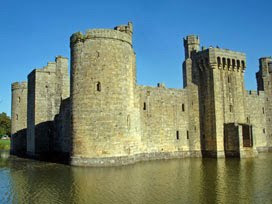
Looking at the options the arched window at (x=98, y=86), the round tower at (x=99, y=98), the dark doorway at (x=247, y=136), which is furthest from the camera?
the dark doorway at (x=247, y=136)

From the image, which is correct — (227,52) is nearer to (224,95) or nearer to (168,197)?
(224,95)

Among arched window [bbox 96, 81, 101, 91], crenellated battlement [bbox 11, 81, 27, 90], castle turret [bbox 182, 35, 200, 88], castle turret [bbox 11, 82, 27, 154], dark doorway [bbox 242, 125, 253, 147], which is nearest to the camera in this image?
arched window [bbox 96, 81, 101, 91]

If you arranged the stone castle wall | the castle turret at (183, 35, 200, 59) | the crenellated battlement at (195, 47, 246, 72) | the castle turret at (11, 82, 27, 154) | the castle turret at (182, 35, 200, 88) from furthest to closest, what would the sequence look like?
the castle turret at (11, 82, 27, 154)
the castle turret at (183, 35, 200, 59)
the castle turret at (182, 35, 200, 88)
the crenellated battlement at (195, 47, 246, 72)
the stone castle wall

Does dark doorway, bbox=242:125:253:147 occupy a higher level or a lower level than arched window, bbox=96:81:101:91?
lower

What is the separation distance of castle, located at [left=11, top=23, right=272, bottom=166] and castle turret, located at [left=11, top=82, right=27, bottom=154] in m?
0.18

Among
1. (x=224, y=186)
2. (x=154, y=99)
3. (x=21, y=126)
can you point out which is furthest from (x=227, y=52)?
(x=21, y=126)

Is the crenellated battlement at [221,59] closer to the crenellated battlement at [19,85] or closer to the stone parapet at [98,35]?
the stone parapet at [98,35]

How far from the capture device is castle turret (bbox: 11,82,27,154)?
3832cm

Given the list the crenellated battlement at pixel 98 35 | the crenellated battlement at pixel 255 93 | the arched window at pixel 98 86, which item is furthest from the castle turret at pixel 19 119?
the crenellated battlement at pixel 255 93

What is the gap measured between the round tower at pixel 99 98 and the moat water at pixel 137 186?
2140 millimetres

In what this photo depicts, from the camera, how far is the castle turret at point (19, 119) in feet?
126

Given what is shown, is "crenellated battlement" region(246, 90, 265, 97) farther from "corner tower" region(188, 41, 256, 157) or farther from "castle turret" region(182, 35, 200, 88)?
"castle turret" region(182, 35, 200, 88)

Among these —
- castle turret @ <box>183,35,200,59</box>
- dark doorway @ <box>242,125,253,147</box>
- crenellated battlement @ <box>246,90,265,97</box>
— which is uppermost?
castle turret @ <box>183,35,200,59</box>

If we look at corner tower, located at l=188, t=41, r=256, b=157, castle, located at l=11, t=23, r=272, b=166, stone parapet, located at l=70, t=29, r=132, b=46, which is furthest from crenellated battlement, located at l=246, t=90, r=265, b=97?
stone parapet, located at l=70, t=29, r=132, b=46
